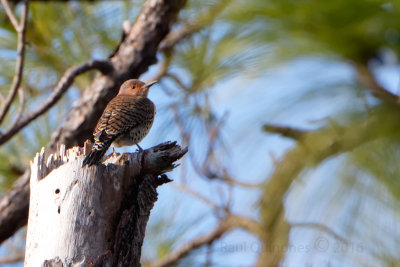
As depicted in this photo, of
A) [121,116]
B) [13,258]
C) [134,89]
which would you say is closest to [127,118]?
[121,116]

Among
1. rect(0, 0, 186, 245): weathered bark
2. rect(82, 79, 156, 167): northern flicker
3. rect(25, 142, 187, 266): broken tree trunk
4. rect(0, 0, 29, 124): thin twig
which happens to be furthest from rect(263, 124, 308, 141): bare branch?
rect(0, 0, 29, 124): thin twig

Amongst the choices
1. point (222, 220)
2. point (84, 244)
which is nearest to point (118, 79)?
point (222, 220)

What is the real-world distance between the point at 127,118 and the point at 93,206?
1757 millimetres

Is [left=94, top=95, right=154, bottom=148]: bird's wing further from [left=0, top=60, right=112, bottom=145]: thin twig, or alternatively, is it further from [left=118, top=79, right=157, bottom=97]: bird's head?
[left=0, top=60, right=112, bottom=145]: thin twig

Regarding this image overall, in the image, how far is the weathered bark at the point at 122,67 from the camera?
12.4ft

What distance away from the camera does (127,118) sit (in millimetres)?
4004

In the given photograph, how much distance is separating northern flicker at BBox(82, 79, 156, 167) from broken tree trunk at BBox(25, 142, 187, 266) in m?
0.89

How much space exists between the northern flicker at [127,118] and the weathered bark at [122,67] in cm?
10

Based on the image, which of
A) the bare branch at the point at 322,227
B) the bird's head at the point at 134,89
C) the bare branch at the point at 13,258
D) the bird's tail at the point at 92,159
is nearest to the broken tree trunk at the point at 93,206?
the bird's tail at the point at 92,159

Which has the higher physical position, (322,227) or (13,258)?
(322,227)

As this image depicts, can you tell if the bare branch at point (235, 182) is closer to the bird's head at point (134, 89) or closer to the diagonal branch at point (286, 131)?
the diagonal branch at point (286, 131)

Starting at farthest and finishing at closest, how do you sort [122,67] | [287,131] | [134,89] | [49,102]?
[134,89], [122,67], [49,102], [287,131]

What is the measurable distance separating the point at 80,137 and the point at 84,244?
5.60ft

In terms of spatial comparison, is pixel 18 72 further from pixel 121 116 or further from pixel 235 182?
pixel 235 182
